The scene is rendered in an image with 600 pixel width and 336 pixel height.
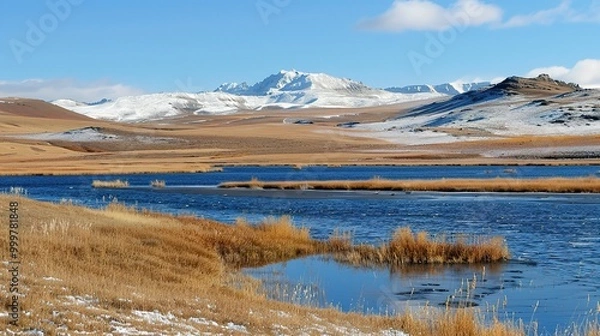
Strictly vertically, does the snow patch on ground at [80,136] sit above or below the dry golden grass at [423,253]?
above

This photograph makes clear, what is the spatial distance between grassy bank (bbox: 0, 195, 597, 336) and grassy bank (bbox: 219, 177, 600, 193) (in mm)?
30432

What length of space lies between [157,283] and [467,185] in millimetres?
43693

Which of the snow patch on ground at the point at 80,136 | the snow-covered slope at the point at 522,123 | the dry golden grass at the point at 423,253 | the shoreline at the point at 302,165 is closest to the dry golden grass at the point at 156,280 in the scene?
the dry golden grass at the point at 423,253

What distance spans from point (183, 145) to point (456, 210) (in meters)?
112

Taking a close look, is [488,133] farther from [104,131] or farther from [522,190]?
[522,190]

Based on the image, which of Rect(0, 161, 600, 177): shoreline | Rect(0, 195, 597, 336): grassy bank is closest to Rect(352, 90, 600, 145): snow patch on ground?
Rect(0, 161, 600, 177): shoreline

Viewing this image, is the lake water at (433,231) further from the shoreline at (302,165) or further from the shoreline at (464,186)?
the shoreline at (302,165)

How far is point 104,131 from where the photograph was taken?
549ft

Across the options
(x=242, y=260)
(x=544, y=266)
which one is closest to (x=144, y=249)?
(x=242, y=260)

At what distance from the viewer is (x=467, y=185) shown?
2275 inches

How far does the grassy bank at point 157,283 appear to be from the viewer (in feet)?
38.9

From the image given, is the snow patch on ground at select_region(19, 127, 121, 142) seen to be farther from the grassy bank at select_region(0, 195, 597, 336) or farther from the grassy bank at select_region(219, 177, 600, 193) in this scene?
the grassy bank at select_region(0, 195, 597, 336)

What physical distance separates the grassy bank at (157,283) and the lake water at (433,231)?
5.71 feet

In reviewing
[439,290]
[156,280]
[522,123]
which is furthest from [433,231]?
[522,123]
